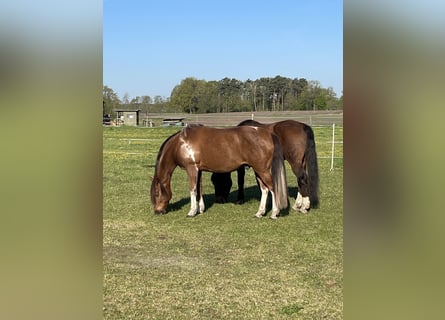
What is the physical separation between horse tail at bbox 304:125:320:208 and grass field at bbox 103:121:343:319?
30 cm

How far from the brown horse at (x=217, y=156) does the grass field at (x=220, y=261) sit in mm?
380

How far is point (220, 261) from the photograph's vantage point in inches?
187

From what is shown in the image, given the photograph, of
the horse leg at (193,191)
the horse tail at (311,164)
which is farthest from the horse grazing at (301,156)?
the horse leg at (193,191)

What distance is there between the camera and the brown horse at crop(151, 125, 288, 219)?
270 inches

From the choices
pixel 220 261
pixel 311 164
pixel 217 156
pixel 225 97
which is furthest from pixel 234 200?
pixel 225 97

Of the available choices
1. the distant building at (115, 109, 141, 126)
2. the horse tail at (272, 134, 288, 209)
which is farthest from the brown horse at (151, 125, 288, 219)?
the distant building at (115, 109, 141, 126)

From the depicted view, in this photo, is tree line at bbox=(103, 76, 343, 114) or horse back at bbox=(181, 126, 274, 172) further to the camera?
horse back at bbox=(181, 126, 274, 172)

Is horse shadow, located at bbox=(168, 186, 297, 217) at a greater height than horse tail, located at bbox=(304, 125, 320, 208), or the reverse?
horse tail, located at bbox=(304, 125, 320, 208)

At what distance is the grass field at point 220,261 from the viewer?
3.49 m

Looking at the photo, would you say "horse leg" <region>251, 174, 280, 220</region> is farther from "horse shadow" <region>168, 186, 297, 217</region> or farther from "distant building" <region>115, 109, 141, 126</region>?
"distant building" <region>115, 109, 141, 126</region>

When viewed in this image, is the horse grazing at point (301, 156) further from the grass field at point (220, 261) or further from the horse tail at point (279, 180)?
the horse tail at point (279, 180)
